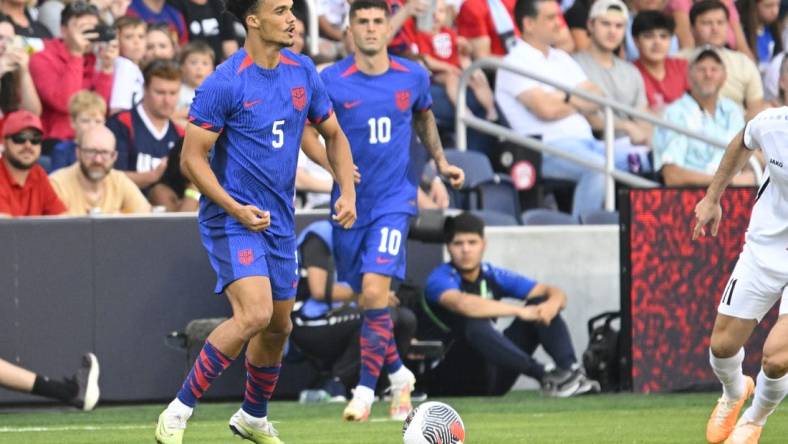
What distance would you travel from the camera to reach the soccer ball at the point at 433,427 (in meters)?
8.14

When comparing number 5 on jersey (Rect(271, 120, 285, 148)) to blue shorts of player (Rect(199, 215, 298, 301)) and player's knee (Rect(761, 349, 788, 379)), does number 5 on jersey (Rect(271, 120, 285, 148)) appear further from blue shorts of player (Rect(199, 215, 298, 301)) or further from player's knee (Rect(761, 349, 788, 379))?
player's knee (Rect(761, 349, 788, 379))

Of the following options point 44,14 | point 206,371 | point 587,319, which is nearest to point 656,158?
point 587,319

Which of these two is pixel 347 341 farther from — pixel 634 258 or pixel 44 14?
pixel 44 14

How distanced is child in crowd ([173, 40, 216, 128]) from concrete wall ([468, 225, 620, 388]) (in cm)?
287

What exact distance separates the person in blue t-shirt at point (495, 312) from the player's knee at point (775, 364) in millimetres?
4494

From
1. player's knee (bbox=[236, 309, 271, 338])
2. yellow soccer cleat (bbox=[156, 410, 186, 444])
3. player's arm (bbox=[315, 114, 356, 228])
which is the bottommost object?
yellow soccer cleat (bbox=[156, 410, 186, 444])

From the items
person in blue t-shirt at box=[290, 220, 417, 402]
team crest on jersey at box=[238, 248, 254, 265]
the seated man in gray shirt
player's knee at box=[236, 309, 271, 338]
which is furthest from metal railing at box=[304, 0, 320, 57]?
player's knee at box=[236, 309, 271, 338]

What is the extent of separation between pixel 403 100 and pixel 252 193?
125 inches

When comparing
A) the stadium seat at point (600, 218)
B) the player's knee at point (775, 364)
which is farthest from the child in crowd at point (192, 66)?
the player's knee at point (775, 364)

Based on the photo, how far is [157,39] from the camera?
48.7 feet

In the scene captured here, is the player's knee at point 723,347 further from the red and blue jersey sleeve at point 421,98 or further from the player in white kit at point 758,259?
the red and blue jersey sleeve at point 421,98

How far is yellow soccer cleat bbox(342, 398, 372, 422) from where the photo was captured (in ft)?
35.9

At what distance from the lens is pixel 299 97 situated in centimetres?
877

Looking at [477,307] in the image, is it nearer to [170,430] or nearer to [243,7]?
[243,7]
